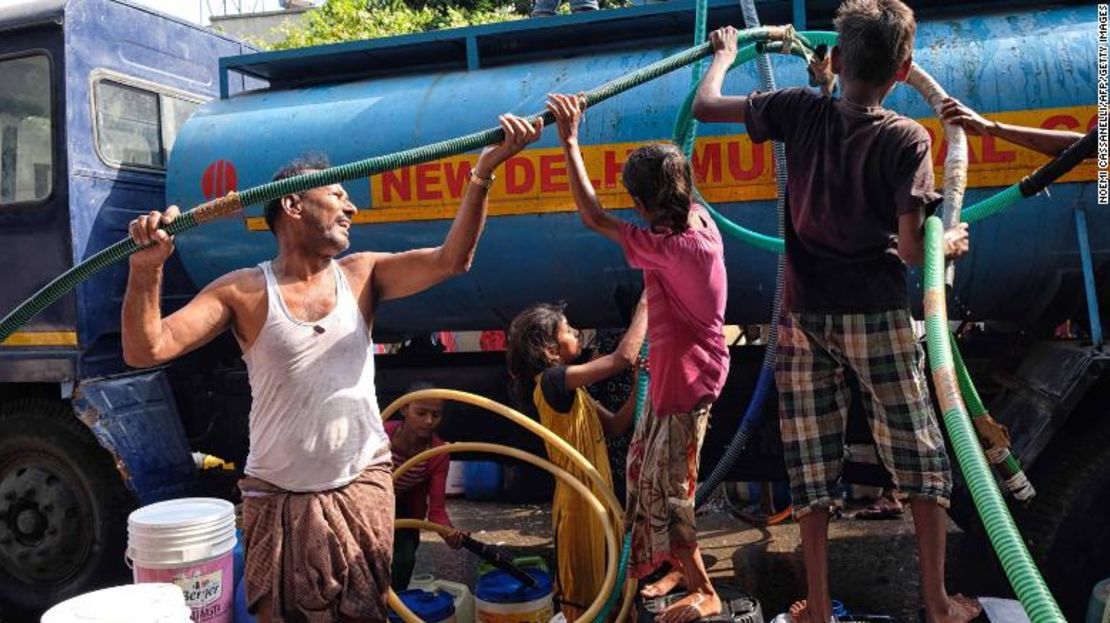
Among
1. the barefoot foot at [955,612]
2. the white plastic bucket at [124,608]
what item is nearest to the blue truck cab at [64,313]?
the white plastic bucket at [124,608]

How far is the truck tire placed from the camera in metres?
4.33

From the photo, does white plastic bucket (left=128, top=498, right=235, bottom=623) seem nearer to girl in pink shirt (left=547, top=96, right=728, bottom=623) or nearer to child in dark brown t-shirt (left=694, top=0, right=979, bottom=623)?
girl in pink shirt (left=547, top=96, right=728, bottom=623)

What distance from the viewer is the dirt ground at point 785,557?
4027 millimetres

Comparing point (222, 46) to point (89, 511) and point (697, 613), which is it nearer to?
point (89, 511)

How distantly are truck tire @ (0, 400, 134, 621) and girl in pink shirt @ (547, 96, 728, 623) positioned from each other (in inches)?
111

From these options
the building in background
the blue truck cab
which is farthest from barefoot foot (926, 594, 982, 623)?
the building in background

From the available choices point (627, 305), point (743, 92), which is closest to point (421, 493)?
point (627, 305)

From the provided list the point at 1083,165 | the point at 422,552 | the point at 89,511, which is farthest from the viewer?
the point at 422,552

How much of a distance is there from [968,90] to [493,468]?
11.6 ft

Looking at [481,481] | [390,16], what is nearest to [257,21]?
[390,16]

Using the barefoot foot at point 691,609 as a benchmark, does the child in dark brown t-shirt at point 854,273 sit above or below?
above

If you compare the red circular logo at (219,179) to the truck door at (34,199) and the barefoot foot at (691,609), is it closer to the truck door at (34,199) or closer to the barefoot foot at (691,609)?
the truck door at (34,199)

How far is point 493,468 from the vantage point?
227 inches

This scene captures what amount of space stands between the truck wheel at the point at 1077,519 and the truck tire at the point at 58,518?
12.5 feet
